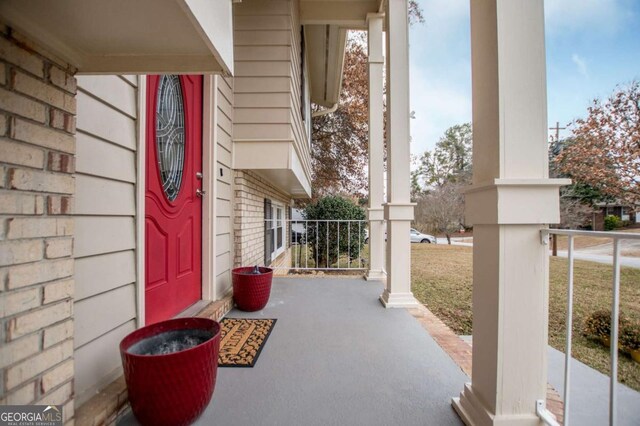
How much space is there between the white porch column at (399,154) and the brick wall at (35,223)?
2622mm

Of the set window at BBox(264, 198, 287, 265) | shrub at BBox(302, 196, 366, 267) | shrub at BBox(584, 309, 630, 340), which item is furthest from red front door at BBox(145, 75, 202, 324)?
shrub at BBox(584, 309, 630, 340)

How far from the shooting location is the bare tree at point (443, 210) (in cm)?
1714

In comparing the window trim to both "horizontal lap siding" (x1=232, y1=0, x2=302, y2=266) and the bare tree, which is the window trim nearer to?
"horizontal lap siding" (x1=232, y1=0, x2=302, y2=266)

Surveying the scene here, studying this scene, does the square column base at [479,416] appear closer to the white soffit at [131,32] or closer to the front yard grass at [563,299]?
the white soffit at [131,32]

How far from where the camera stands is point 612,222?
12.2 meters

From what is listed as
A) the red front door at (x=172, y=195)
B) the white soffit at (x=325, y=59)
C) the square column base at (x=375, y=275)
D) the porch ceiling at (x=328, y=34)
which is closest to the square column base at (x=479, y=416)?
the red front door at (x=172, y=195)

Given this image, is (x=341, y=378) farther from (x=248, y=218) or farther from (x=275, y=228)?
(x=275, y=228)

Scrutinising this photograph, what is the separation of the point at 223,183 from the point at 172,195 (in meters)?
0.92

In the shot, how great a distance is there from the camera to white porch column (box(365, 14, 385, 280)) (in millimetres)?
4395

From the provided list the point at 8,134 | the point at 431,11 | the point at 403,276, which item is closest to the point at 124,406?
the point at 8,134

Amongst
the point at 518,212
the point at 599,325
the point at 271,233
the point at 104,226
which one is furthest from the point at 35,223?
the point at 599,325

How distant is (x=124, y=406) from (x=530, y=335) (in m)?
1.82

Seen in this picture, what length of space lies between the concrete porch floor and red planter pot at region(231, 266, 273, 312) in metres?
0.09

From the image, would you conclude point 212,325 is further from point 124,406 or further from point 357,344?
point 357,344
